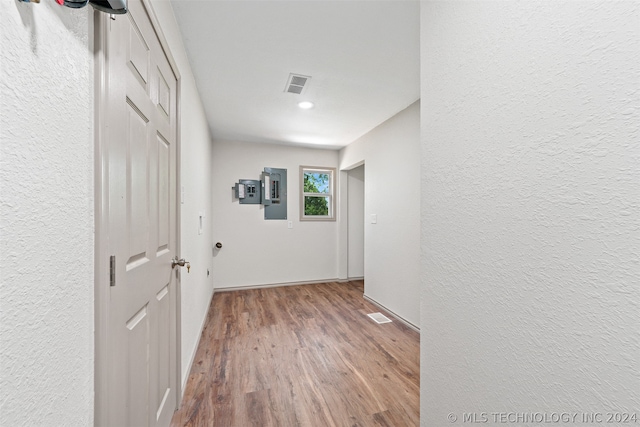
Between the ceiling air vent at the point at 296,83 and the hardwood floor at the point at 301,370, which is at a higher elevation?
the ceiling air vent at the point at 296,83

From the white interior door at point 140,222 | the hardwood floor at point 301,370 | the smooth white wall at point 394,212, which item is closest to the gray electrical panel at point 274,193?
the smooth white wall at point 394,212

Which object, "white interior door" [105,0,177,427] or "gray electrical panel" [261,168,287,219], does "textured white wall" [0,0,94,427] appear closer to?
"white interior door" [105,0,177,427]

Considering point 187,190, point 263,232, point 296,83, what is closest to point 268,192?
point 263,232

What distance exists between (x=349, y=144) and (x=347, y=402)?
3.49m

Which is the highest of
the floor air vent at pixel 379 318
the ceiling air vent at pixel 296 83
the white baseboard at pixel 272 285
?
the ceiling air vent at pixel 296 83

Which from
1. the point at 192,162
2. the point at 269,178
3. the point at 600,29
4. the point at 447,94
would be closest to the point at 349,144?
the point at 269,178

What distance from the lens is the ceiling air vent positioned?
2264 mm

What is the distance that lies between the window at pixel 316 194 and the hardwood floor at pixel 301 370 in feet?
5.59

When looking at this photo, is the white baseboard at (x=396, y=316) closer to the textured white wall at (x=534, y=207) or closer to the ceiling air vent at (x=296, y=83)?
the textured white wall at (x=534, y=207)

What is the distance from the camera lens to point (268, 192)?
14.2 feet

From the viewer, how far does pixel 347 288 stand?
439 centimetres

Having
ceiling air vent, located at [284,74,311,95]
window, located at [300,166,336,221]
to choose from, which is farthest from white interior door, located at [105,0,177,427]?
window, located at [300,166,336,221]

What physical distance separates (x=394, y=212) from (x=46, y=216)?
2.99m

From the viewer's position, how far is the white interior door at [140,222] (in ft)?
2.76
